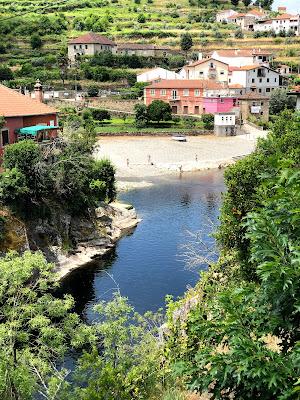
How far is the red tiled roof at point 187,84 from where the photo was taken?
82625 millimetres

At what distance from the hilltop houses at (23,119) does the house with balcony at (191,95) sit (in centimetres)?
4544

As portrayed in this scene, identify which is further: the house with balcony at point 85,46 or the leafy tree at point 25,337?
the house with balcony at point 85,46

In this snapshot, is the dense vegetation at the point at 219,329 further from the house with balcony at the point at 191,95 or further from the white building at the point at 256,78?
the white building at the point at 256,78

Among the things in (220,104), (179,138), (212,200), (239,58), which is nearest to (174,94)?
(220,104)

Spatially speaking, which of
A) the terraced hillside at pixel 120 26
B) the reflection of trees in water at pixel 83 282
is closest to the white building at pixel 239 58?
the terraced hillside at pixel 120 26

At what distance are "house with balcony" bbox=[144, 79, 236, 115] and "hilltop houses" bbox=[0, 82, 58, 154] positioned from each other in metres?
45.4

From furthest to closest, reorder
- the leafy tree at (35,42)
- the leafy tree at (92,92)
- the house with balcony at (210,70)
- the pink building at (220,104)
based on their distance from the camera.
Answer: the leafy tree at (35,42), the house with balcony at (210,70), the leafy tree at (92,92), the pink building at (220,104)

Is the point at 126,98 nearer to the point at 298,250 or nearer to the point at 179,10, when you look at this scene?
the point at 179,10

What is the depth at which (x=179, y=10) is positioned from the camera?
137m

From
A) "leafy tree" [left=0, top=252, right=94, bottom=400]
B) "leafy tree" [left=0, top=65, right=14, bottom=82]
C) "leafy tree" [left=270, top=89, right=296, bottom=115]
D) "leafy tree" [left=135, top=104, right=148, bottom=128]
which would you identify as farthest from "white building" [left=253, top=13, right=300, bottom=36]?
"leafy tree" [left=0, top=252, right=94, bottom=400]

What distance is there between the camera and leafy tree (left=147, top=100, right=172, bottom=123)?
254ft

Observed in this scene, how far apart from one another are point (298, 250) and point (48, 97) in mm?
80358

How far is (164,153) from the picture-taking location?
219 ft

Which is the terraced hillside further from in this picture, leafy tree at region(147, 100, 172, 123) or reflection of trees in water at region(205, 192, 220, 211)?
reflection of trees in water at region(205, 192, 220, 211)
